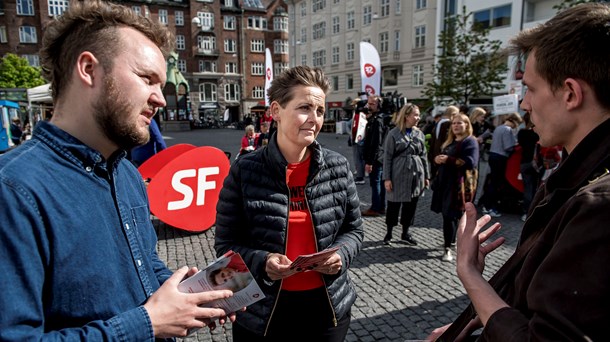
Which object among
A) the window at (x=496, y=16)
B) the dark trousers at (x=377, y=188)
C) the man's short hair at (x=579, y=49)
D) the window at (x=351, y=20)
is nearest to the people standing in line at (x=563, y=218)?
the man's short hair at (x=579, y=49)

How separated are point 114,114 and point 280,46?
54003 mm

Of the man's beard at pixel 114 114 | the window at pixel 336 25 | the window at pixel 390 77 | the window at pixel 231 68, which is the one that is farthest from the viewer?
the window at pixel 231 68

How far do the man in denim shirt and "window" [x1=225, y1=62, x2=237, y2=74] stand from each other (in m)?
51.1

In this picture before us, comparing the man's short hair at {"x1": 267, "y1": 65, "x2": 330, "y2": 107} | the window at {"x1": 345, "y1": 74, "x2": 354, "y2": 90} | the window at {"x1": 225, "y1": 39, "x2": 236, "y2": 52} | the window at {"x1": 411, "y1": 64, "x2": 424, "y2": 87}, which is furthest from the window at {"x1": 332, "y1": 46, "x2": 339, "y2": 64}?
the man's short hair at {"x1": 267, "y1": 65, "x2": 330, "y2": 107}

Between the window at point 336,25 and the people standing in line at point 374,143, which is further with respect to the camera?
the window at point 336,25

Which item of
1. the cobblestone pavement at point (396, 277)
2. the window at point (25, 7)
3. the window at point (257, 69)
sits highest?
the window at point (25, 7)

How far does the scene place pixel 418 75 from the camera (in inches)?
1257

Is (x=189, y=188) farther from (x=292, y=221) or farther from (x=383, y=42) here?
(x=383, y=42)

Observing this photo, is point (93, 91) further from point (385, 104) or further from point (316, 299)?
point (385, 104)

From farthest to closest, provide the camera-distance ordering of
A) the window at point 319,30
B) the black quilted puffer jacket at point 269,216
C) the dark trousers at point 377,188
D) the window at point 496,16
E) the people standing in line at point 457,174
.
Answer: the window at point 319,30
the window at point 496,16
the dark trousers at point 377,188
the people standing in line at point 457,174
the black quilted puffer jacket at point 269,216

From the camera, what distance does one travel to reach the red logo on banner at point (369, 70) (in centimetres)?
1058

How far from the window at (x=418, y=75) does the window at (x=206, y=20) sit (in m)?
28.2

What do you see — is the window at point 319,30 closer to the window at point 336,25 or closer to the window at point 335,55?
the window at point 336,25

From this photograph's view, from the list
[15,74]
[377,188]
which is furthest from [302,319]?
[15,74]
